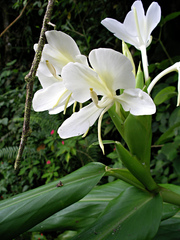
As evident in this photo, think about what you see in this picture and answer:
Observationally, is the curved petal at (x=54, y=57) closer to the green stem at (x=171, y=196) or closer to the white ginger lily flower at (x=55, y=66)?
the white ginger lily flower at (x=55, y=66)

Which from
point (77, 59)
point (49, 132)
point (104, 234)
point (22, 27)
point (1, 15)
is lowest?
point (104, 234)

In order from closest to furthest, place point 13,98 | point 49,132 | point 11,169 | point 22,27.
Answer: point 49,132
point 11,169
point 13,98
point 22,27

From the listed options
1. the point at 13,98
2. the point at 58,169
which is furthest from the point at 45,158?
the point at 13,98

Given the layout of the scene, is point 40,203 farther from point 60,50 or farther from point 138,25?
point 138,25

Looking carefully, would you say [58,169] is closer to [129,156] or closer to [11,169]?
A: [11,169]

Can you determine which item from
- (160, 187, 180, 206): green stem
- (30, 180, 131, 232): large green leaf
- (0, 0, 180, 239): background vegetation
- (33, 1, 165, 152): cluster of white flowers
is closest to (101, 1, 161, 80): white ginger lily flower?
(33, 1, 165, 152): cluster of white flowers

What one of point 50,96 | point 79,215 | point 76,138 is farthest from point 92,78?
point 76,138

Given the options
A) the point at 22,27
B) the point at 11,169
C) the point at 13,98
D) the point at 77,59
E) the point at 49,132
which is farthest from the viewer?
the point at 22,27
